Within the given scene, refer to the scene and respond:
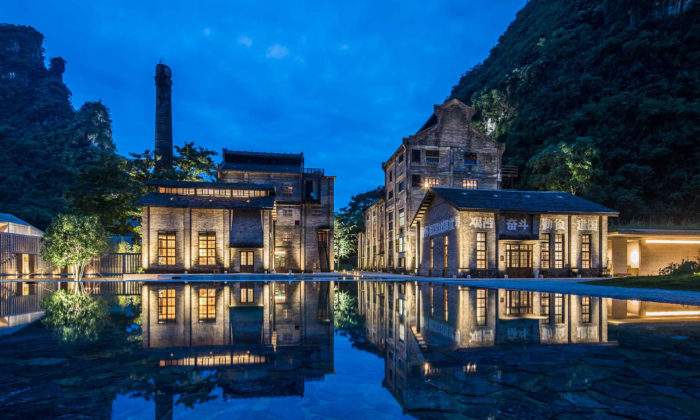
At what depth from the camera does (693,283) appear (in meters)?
14.5

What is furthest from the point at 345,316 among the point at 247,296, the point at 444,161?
the point at 444,161

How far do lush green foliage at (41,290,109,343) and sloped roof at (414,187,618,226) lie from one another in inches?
815

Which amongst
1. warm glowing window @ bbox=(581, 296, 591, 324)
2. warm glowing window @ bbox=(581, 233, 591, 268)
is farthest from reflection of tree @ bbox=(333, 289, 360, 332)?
warm glowing window @ bbox=(581, 233, 591, 268)

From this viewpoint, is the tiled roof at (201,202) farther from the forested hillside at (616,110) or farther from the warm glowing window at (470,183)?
the forested hillside at (616,110)

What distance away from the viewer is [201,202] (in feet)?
96.0

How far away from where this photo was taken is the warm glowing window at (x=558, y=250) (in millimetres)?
26625

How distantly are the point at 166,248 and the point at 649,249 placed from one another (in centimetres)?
3837

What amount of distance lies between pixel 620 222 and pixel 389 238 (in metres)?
24.2

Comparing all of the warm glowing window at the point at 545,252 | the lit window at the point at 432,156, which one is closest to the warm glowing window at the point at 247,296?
the warm glowing window at the point at 545,252

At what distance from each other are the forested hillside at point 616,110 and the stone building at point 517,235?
1163 cm

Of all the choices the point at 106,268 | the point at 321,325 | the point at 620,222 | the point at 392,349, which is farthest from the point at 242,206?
the point at 620,222

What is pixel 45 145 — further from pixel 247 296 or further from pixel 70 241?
pixel 247 296

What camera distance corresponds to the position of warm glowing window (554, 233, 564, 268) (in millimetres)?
26625

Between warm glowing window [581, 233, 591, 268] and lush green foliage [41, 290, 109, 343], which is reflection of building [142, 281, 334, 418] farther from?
warm glowing window [581, 233, 591, 268]
